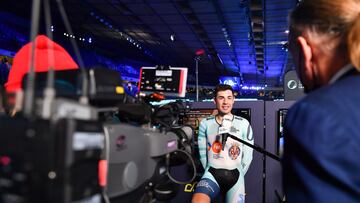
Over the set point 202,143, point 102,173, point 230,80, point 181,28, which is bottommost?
point 202,143

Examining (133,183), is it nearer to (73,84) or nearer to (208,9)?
(73,84)

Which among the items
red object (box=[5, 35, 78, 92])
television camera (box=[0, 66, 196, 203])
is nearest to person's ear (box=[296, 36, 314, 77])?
television camera (box=[0, 66, 196, 203])

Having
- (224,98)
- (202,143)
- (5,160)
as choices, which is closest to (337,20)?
(5,160)

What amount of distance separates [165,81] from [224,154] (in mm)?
2464

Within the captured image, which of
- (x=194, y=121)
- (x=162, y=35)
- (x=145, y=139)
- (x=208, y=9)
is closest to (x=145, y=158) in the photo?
(x=145, y=139)

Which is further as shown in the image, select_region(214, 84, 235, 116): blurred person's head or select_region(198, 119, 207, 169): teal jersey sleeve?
select_region(198, 119, 207, 169): teal jersey sleeve

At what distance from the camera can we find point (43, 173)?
571mm

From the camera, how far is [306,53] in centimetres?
95

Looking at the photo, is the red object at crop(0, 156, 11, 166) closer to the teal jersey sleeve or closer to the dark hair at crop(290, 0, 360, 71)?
the dark hair at crop(290, 0, 360, 71)

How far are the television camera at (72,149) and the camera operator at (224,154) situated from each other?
2752 mm

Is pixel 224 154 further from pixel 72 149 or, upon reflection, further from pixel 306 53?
pixel 72 149

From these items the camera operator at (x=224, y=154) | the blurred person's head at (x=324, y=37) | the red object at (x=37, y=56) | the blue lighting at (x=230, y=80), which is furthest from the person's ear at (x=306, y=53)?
the blue lighting at (x=230, y=80)

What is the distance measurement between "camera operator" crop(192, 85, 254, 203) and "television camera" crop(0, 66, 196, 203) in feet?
9.03

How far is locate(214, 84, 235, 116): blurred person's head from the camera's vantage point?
3803mm
